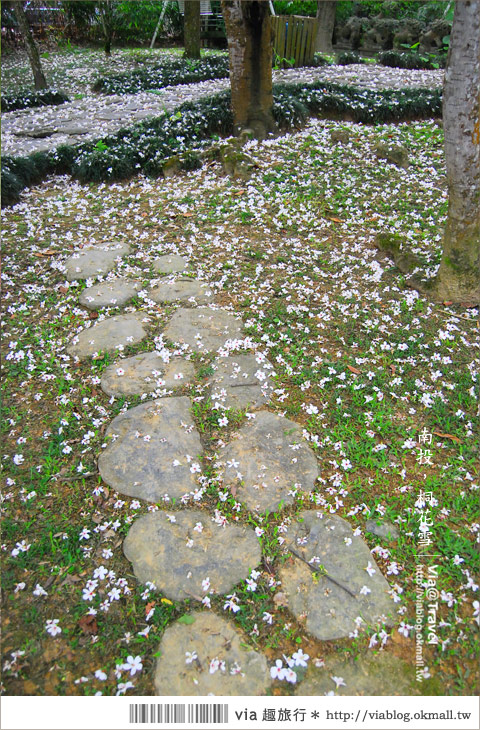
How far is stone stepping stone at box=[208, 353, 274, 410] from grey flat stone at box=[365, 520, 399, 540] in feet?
2.93

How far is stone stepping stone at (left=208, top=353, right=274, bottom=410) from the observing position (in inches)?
106

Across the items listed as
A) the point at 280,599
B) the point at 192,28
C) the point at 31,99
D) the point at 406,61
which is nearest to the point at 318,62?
the point at 406,61

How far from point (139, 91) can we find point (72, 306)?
274 inches

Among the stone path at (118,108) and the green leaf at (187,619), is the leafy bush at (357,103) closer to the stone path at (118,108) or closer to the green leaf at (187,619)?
the stone path at (118,108)

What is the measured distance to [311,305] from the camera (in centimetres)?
346

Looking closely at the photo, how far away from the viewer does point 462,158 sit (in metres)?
2.93

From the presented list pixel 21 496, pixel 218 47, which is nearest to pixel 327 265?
pixel 21 496

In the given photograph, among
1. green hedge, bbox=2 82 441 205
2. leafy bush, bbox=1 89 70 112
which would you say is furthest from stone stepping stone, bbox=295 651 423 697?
leafy bush, bbox=1 89 70 112

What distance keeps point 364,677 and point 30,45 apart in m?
9.63

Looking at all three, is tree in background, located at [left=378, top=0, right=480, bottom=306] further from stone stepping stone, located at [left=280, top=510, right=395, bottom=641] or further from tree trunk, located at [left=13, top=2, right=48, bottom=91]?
tree trunk, located at [left=13, top=2, right=48, bottom=91]

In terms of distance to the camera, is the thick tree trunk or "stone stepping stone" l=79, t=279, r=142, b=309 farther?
the thick tree trunk

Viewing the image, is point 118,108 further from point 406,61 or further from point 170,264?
point 406,61

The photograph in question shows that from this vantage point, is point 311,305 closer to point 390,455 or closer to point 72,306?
point 390,455

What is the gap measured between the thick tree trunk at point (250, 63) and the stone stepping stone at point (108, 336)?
3.96m
